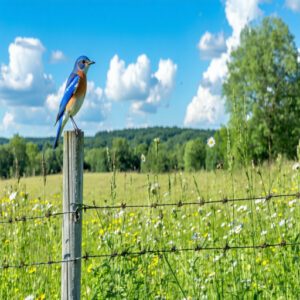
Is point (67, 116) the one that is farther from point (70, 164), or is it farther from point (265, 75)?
point (265, 75)

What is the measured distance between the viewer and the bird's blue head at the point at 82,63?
4.40 m

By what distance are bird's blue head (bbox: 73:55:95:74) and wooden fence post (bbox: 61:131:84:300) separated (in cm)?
98

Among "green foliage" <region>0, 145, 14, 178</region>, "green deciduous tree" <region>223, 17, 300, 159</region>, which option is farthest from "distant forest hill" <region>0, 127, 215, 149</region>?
"green foliage" <region>0, 145, 14, 178</region>

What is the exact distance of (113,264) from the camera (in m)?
4.43

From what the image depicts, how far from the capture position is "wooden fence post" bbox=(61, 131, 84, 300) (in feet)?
11.6

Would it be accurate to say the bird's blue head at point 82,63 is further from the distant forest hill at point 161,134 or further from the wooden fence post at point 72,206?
the distant forest hill at point 161,134

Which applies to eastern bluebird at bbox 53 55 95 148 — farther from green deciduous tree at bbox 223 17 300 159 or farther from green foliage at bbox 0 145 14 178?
green deciduous tree at bbox 223 17 300 159

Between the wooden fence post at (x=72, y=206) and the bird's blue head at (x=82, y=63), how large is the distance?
3.22ft

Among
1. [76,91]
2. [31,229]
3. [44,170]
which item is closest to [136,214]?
[31,229]

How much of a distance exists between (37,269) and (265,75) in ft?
138

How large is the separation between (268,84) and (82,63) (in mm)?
42367

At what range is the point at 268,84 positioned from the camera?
45.1m

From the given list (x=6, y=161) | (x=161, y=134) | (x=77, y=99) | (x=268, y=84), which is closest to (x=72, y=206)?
(x=77, y=99)

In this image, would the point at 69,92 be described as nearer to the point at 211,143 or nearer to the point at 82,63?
the point at 82,63
